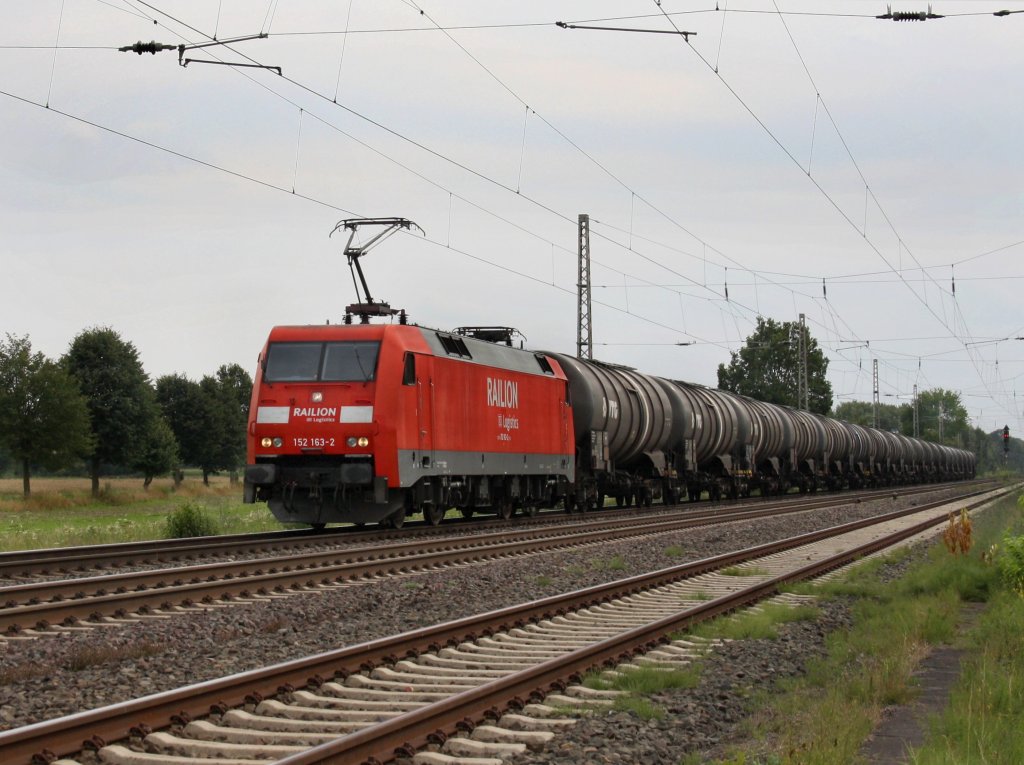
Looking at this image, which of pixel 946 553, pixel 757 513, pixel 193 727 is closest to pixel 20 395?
pixel 757 513

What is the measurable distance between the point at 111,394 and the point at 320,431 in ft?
160

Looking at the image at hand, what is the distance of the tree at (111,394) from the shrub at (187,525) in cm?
4450

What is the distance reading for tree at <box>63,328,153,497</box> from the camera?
63.6 metres

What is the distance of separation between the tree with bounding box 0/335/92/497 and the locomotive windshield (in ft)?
129

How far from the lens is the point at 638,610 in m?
11.9

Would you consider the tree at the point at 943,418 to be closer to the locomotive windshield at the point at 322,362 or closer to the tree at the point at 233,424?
the tree at the point at 233,424

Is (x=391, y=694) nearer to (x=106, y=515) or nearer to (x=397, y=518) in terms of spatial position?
(x=397, y=518)

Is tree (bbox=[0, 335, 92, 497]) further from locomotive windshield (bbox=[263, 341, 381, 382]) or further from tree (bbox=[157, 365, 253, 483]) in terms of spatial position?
locomotive windshield (bbox=[263, 341, 381, 382])

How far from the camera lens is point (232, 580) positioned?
12289 millimetres

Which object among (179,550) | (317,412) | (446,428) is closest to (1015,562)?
(179,550)

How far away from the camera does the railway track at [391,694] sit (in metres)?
5.93

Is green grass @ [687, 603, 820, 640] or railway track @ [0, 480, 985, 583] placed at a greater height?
railway track @ [0, 480, 985, 583]

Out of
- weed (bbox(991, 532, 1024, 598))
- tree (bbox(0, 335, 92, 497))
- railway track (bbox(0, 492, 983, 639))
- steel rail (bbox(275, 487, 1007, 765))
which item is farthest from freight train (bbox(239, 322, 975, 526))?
tree (bbox(0, 335, 92, 497))

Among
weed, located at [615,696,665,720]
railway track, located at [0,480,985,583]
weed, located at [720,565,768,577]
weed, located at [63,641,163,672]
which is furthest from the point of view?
weed, located at [720,565,768,577]
